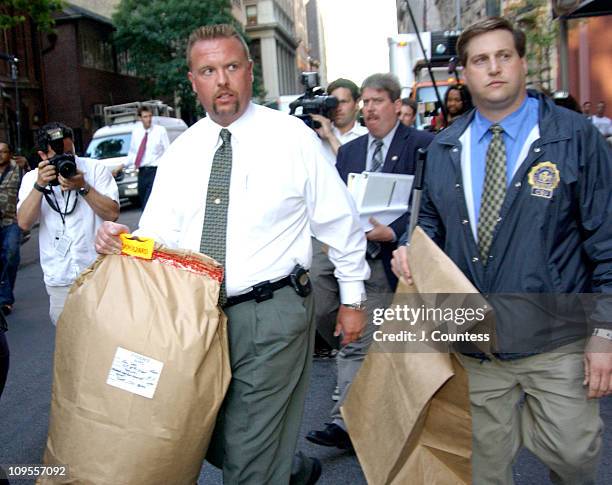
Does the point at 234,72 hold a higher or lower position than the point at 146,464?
higher

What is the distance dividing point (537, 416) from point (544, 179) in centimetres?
88

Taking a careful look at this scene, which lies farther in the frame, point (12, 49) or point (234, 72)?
point (12, 49)

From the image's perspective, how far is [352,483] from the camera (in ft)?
12.9

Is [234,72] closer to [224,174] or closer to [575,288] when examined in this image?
[224,174]

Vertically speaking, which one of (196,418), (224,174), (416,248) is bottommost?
(196,418)

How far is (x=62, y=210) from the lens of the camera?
4648 mm

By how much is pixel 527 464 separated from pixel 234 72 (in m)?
2.58

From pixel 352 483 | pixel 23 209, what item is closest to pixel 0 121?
pixel 23 209

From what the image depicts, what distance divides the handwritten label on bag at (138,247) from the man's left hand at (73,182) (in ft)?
6.10

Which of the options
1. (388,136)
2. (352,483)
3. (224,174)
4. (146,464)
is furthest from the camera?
(388,136)

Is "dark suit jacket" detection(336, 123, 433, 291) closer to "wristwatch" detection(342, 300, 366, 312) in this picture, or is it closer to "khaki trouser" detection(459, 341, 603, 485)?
"wristwatch" detection(342, 300, 366, 312)

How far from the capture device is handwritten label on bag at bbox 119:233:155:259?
2.71 meters

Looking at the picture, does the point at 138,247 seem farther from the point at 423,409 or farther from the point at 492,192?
the point at 492,192

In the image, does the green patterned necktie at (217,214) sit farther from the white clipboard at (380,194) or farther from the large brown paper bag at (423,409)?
the white clipboard at (380,194)
